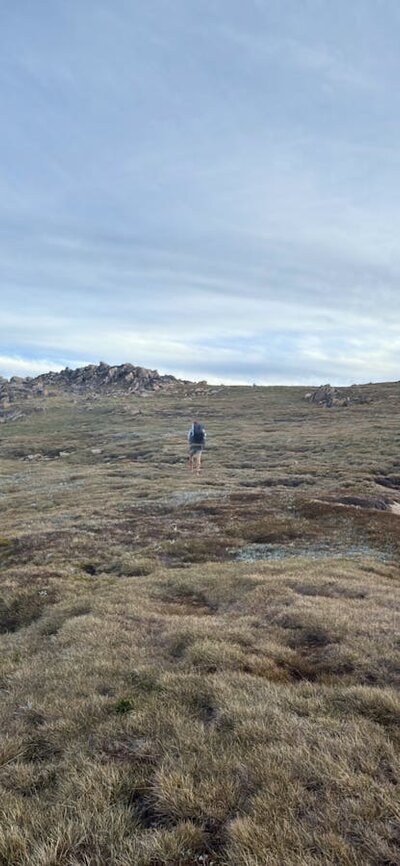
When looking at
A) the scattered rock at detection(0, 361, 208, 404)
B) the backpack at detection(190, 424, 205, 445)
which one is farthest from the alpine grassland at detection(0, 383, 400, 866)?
the scattered rock at detection(0, 361, 208, 404)

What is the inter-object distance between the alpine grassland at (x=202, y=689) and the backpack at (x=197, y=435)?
680 inches

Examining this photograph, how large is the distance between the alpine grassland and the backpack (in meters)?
17.3

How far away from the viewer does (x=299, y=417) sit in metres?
103

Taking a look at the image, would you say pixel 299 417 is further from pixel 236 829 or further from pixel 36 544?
pixel 236 829

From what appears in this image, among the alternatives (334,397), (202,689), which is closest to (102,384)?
(334,397)

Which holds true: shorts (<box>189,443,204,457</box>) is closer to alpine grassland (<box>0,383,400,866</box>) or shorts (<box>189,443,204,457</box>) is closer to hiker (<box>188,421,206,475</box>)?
hiker (<box>188,421,206,475</box>)

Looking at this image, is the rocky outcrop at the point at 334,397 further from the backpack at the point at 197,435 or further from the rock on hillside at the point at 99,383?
the backpack at the point at 197,435

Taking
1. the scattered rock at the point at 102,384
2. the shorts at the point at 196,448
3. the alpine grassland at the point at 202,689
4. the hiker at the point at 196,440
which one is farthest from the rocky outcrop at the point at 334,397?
the alpine grassland at the point at 202,689

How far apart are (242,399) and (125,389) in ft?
154

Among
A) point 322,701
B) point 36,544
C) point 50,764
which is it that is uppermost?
point 322,701

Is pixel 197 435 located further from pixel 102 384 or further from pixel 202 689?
pixel 102 384

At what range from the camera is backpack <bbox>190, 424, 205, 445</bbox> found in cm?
4550

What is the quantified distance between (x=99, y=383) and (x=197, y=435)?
13973 centimetres

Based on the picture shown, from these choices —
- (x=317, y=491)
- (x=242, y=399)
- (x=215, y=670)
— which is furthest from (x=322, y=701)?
(x=242, y=399)
